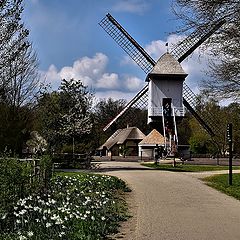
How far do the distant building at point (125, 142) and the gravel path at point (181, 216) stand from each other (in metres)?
54.2

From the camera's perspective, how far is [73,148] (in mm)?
41688

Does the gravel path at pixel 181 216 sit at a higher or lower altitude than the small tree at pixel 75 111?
lower

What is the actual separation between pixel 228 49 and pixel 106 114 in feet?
261

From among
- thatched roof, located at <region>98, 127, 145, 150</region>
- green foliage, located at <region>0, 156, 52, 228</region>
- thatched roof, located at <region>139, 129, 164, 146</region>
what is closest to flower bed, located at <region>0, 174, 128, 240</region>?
green foliage, located at <region>0, 156, 52, 228</region>

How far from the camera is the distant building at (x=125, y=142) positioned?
250 feet

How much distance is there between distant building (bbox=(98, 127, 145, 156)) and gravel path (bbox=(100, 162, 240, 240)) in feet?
178

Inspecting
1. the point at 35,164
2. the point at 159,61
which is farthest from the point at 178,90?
the point at 35,164

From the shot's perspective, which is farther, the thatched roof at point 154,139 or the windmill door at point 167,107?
the thatched roof at point 154,139

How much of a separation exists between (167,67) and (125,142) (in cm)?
1955

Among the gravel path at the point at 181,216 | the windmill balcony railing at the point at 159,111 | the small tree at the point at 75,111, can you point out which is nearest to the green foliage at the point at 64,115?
the small tree at the point at 75,111

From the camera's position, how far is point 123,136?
255 ft

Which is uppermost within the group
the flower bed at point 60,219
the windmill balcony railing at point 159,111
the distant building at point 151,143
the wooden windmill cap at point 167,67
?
the wooden windmill cap at point 167,67

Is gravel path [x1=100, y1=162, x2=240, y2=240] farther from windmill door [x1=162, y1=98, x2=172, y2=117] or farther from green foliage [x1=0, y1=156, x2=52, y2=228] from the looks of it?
windmill door [x1=162, y1=98, x2=172, y2=117]

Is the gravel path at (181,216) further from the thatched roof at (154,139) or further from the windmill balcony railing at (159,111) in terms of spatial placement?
the thatched roof at (154,139)
